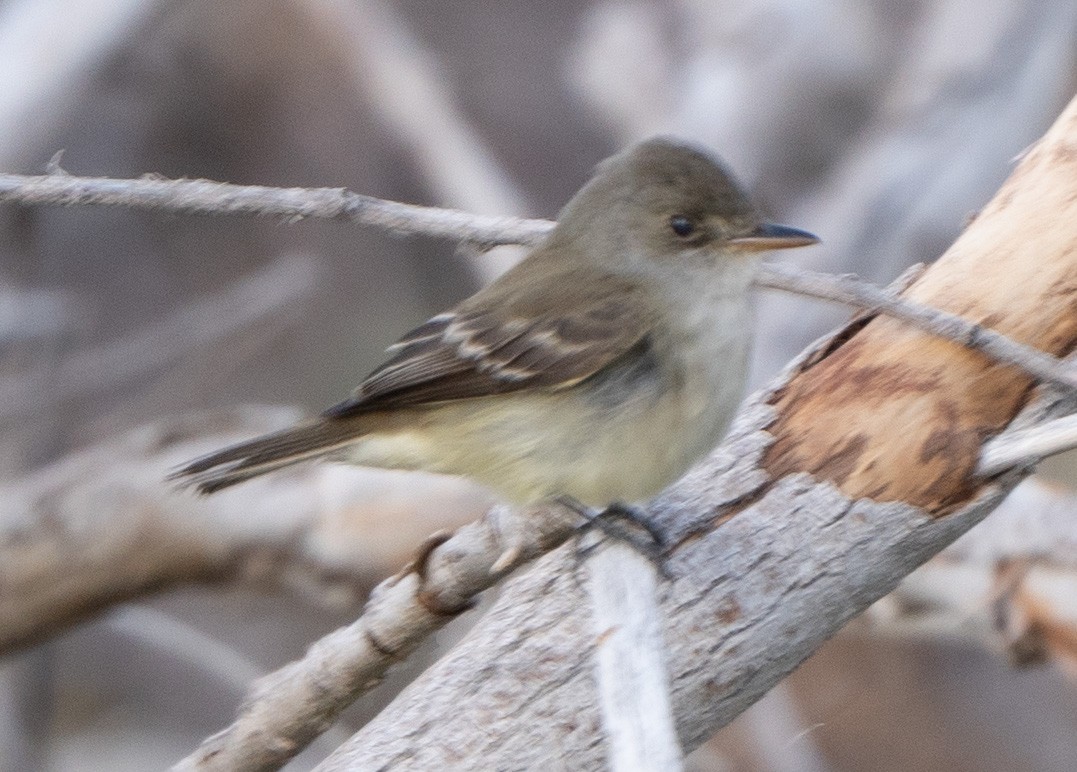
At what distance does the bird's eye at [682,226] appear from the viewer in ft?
9.99

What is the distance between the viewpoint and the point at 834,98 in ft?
15.9

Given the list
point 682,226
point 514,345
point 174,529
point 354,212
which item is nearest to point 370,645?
point 514,345

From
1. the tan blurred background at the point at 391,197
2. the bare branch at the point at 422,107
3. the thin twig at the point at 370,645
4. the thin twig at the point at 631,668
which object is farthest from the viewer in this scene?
the bare branch at the point at 422,107

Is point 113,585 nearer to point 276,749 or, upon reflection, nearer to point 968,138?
point 276,749

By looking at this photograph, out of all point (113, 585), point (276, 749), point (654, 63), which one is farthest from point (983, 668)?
point (276, 749)

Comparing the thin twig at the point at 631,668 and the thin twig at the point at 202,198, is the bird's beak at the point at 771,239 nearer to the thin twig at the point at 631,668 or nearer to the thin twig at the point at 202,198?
the thin twig at the point at 202,198

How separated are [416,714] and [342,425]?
0.67 metres

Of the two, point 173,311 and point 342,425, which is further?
point 173,311

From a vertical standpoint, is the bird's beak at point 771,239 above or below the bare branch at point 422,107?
below

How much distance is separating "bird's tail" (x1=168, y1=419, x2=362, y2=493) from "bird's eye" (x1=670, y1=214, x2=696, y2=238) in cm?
77

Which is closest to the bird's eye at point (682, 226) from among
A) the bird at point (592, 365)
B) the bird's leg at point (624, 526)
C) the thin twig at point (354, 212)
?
the bird at point (592, 365)

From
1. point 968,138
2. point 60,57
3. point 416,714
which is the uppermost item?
point 60,57

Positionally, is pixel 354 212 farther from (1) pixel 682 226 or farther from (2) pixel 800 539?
(2) pixel 800 539

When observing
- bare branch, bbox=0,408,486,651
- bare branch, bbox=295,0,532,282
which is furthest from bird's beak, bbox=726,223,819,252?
bare branch, bbox=295,0,532,282
